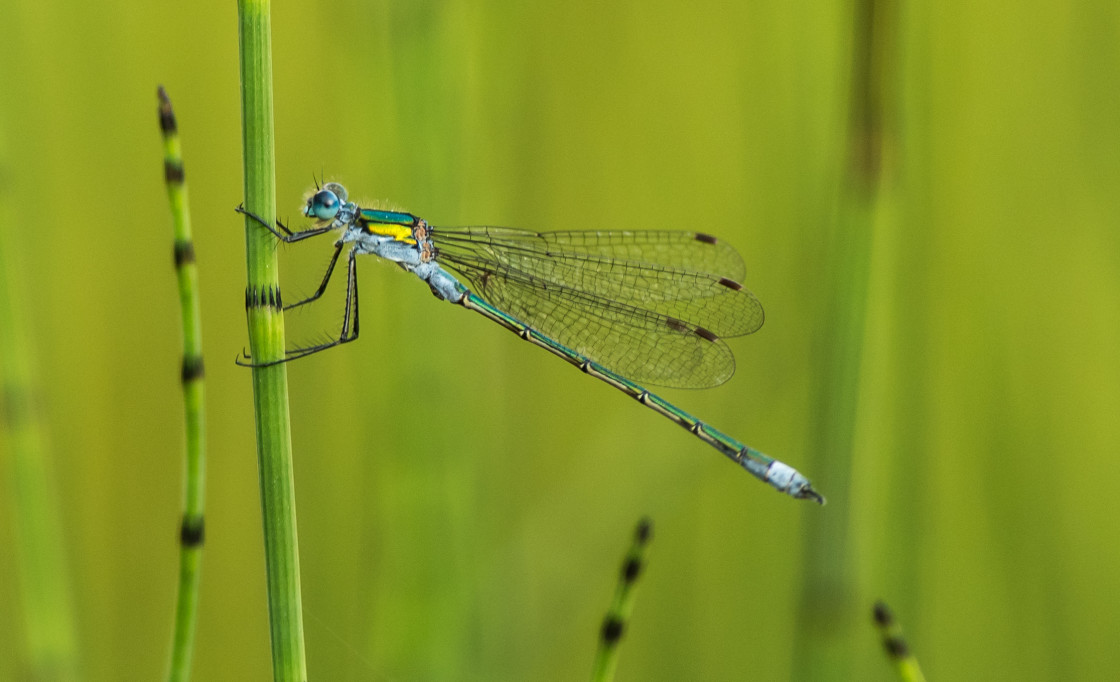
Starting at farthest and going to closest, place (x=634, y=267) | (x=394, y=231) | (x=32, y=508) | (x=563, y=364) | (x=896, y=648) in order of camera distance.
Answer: (x=563, y=364) → (x=634, y=267) → (x=394, y=231) → (x=32, y=508) → (x=896, y=648)

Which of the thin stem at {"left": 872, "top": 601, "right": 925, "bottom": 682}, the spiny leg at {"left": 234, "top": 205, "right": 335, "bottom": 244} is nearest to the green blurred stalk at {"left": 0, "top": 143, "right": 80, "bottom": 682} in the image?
the spiny leg at {"left": 234, "top": 205, "right": 335, "bottom": 244}

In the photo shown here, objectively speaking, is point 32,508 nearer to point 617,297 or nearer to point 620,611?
point 620,611

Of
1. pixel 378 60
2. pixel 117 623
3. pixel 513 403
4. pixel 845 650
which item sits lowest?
pixel 117 623

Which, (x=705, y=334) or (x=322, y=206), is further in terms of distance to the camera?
(x=705, y=334)

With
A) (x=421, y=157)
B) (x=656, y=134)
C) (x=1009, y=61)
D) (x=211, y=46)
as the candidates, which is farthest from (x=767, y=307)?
(x=211, y=46)

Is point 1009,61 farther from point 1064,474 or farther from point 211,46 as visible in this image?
point 211,46

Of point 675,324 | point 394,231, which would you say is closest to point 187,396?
point 394,231
